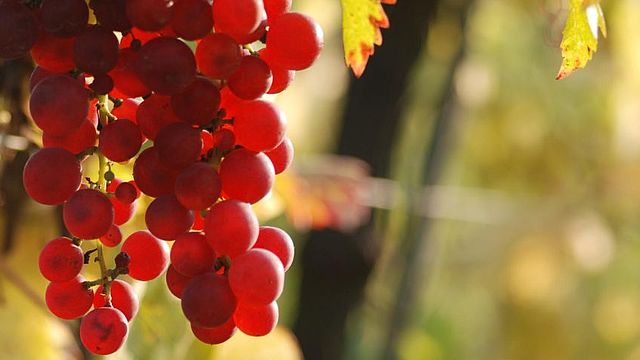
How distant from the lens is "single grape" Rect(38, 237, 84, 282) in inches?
21.5

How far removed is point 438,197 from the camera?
189cm

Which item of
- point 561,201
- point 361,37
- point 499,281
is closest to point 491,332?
point 499,281

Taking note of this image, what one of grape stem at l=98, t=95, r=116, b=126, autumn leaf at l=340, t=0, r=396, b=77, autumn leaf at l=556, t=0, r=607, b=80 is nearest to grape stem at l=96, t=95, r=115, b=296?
grape stem at l=98, t=95, r=116, b=126

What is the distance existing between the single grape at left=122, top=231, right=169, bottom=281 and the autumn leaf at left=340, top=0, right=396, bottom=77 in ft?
0.46

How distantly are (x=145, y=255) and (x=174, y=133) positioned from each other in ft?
0.27

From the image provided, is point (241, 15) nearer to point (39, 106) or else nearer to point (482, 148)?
point (39, 106)

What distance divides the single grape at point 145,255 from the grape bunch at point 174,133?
0.05 feet

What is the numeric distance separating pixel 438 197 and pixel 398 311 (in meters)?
0.21

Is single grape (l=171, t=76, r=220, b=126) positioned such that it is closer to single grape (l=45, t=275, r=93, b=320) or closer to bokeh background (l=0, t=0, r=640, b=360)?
single grape (l=45, t=275, r=93, b=320)

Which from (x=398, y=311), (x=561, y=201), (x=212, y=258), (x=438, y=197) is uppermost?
(x=212, y=258)

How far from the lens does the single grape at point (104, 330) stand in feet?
1.75

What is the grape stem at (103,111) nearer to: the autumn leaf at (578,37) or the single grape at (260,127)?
the single grape at (260,127)

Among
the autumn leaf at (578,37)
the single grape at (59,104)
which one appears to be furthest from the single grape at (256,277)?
the autumn leaf at (578,37)

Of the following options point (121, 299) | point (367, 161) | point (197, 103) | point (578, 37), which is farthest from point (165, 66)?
point (367, 161)
